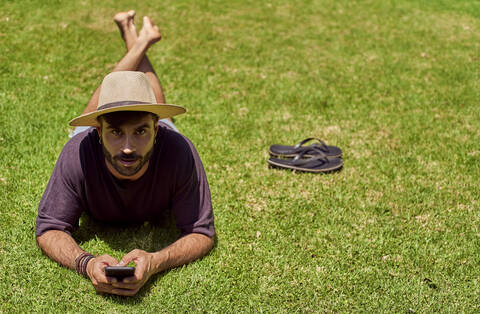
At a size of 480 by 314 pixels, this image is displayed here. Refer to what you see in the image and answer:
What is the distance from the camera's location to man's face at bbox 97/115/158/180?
364cm

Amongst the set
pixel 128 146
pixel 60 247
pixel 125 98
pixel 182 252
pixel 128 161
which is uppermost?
pixel 125 98

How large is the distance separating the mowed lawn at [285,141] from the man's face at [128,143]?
103 cm

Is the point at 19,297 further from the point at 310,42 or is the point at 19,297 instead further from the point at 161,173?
the point at 310,42

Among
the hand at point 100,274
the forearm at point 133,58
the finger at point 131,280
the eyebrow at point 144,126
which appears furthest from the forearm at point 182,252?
the forearm at point 133,58

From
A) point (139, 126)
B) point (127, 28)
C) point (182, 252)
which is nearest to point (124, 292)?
point (182, 252)

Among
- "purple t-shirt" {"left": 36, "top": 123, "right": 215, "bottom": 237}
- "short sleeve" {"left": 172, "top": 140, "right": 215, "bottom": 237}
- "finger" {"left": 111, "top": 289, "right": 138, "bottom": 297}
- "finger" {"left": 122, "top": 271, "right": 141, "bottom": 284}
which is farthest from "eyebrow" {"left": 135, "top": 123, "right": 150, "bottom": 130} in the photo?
"finger" {"left": 111, "top": 289, "right": 138, "bottom": 297}

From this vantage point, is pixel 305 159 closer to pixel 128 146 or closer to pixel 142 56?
pixel 142 56

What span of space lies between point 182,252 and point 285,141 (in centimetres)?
290

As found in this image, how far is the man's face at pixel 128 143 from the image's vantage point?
3.64 metres

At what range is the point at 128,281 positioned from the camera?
360 cm

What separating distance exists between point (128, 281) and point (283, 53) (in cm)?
639

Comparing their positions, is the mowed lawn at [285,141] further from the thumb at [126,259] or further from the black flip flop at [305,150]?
the thumb at [126,259]

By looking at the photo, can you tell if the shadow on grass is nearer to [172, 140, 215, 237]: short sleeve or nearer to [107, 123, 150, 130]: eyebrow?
[172, 140, 215, 237]: short sleeve

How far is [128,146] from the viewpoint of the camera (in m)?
3.63
